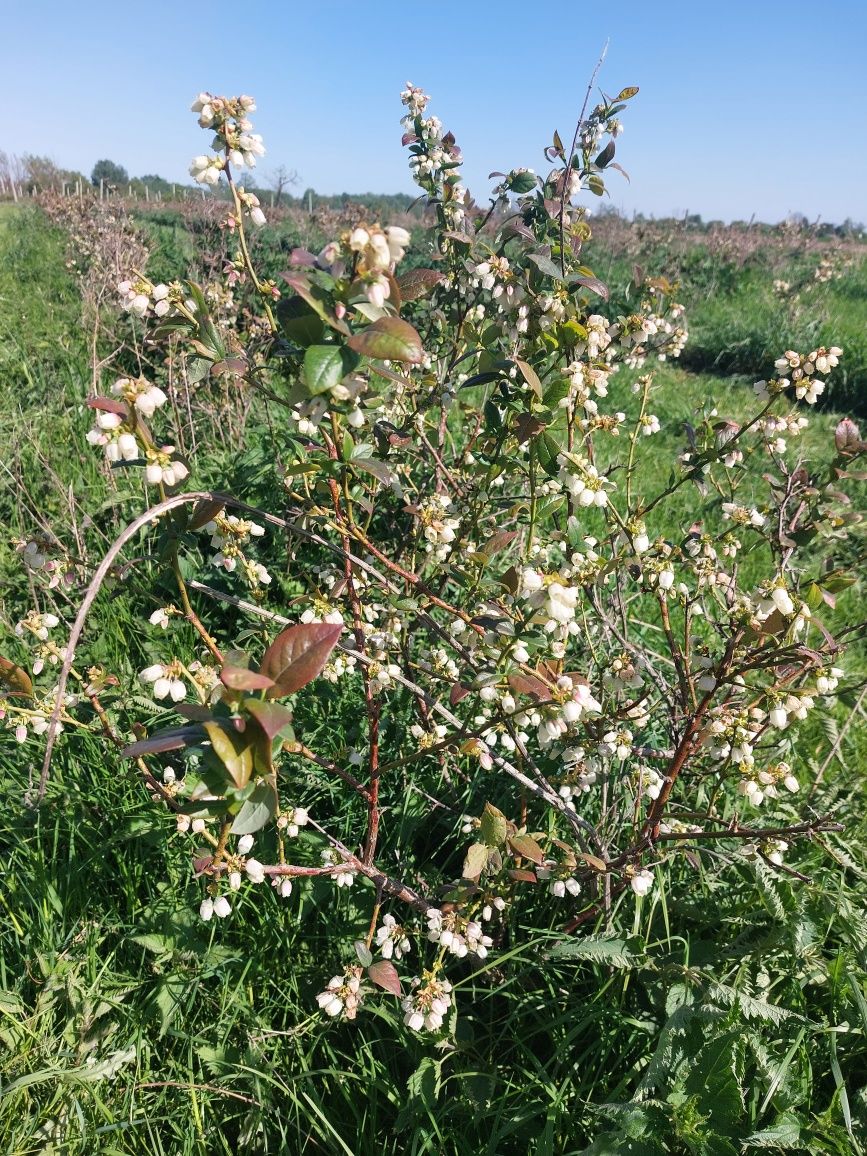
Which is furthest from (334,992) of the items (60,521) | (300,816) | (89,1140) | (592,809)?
(60,521)

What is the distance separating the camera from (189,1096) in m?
1.53

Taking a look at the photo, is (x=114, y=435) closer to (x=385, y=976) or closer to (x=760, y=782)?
(x=385, y=976)

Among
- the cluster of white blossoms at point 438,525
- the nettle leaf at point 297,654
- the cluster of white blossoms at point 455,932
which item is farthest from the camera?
the cluster of white blossoms at point 438,525

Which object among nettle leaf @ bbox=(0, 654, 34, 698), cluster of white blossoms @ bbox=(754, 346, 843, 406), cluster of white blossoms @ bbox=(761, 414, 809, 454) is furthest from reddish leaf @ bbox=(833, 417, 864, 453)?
nettle leaf @ bbox=(0, 654, 34, 698)

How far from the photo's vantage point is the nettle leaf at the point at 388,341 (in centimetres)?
93

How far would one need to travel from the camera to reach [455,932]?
1409 mm

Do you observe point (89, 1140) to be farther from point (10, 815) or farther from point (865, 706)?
point (865, 706)

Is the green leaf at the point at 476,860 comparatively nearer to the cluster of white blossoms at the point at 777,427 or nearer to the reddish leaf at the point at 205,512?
the reddish leaf at the point at 205,512

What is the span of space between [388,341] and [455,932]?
1098mm

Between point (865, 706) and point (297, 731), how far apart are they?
2273mm

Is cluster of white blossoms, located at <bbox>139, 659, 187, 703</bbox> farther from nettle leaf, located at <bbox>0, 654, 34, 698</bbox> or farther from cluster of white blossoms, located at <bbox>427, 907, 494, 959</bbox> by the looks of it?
cluster of white blossoms, located at <bbox>427, 907, 494, 959</bbox>

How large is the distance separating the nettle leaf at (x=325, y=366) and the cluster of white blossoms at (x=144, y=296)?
1.22ft

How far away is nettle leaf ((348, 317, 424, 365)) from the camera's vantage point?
0.93 metres

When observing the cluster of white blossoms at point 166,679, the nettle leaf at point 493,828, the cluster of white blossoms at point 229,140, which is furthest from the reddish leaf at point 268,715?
the cluster of white blossoms at point 229,140
